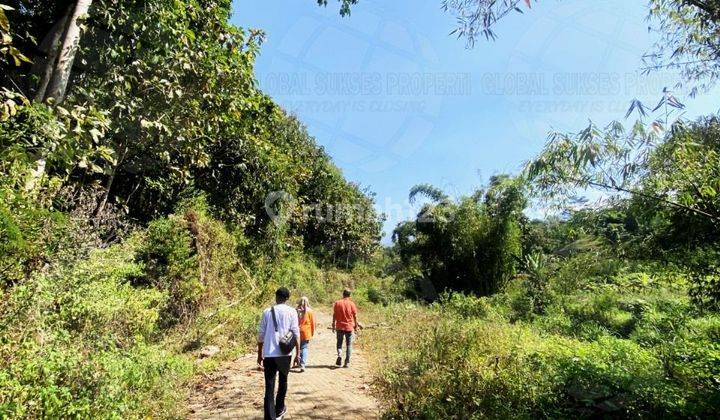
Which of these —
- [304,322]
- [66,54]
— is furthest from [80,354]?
[66,54]

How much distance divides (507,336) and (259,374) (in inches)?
185

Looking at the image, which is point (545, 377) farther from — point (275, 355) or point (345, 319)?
point (345, 319)

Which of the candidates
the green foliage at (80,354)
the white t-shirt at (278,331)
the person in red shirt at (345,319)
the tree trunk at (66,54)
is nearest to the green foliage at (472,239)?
the person in red shirt at (345,319)

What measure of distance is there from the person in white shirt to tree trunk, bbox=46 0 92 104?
450 cm

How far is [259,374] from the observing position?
809cm

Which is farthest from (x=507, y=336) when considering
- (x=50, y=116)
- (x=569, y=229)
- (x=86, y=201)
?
(x=86, y=201)

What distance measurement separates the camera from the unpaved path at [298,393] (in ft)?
19.6

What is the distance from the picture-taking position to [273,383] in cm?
532

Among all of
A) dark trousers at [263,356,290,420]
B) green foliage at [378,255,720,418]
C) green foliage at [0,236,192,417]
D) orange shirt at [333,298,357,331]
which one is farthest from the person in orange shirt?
dark trousers at [263,356,290,420]

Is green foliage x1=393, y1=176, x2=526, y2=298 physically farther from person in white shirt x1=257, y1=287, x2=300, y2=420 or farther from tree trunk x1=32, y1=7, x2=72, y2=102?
tree trunk x1=32, y1=7, x2=72, y2=102

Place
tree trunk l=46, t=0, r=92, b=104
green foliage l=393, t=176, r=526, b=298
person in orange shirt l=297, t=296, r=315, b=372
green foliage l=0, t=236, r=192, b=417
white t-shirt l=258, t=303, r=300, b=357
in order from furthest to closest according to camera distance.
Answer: green foliage l=393, t=176, r=526, b=298 → person in orange shirt l=297, t=296, r=315, b=372 → tree trunk l=46, t=0, r=92, b=104 → white t-shirt l=258, t=303, r=300, b=357 → green foliage l=0, t=236, r=192, b=417

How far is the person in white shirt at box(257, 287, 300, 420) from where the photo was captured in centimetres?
528

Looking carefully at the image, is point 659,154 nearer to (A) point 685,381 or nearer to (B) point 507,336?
(A) point 685,381

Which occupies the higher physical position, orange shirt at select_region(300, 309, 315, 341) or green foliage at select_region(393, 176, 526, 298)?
green foliage at select_region(393, 176, 526, 298)
